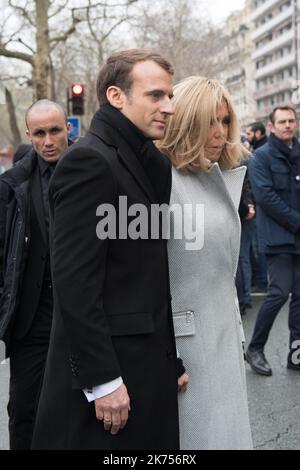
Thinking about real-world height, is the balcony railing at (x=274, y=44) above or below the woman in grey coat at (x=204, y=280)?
above

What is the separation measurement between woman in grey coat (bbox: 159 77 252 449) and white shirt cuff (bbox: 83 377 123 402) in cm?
48

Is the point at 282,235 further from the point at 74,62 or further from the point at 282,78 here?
the point at 282,78

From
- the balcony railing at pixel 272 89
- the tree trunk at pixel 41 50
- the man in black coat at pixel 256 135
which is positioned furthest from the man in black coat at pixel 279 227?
the balcony railing at pixel 272 89

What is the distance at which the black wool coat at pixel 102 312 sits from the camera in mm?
1930

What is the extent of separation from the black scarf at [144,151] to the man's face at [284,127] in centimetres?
301

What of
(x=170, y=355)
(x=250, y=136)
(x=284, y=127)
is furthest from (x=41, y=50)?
(x=170, y=355)

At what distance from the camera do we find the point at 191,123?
2.45 metres

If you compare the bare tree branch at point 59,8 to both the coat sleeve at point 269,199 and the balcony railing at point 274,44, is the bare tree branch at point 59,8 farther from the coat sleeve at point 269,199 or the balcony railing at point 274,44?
the balcony railing at point 274,44

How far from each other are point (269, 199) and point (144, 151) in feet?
9.89

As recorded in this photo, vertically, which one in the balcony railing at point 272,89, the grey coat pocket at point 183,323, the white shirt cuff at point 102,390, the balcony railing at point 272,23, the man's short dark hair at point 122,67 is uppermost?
the balcony railing at point 272,23

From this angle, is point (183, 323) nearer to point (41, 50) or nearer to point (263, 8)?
point (41, 50)

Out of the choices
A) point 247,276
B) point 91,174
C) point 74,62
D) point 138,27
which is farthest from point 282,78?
point 91,174

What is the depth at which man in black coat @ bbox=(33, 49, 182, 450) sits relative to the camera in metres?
1.94

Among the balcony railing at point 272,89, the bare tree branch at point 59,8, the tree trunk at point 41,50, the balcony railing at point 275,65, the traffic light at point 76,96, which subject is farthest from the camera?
the balcony railing at point 272,89
